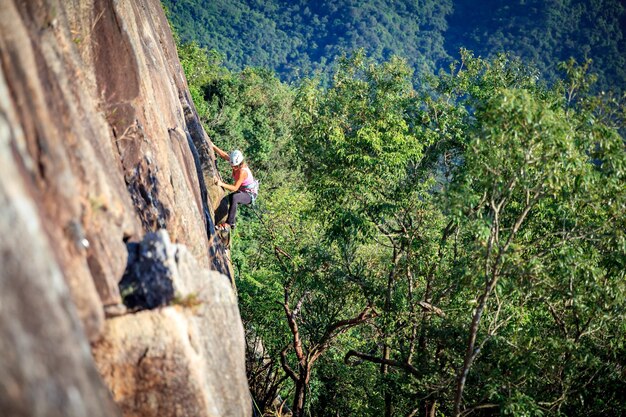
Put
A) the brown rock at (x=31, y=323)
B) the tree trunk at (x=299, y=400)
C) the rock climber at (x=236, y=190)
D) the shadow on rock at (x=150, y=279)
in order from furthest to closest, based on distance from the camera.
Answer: the tree trunk at (x=299, y=400), the rock climber at (x=236, y=190), the shadow on rock at (x=150, y=279), the brown rock at (x=31, y=323)

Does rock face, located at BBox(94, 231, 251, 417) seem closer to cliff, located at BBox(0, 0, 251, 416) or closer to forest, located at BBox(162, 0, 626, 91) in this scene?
cliff, located at BBox(0, 0, 251, 416)

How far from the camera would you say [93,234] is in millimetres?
5652

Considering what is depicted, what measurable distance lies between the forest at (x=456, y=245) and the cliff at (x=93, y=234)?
206 inches

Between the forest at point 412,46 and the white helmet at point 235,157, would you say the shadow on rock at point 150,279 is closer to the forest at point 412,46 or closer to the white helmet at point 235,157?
the white helmet at point 235,157

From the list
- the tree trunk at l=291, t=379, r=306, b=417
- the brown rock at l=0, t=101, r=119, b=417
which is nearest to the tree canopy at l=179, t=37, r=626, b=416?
the tree trunk at l=291, t=379, r=306, b=417

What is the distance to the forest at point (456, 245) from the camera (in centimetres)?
959

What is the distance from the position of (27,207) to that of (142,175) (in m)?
4.47

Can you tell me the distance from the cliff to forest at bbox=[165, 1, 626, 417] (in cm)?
524

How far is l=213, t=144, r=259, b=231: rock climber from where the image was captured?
43.3 ft

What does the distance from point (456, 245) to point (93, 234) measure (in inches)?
432

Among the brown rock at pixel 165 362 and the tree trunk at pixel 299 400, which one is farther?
the tree trunk at pixel 299 400

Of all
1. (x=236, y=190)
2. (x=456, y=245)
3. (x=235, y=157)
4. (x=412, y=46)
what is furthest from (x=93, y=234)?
(x=412, y=46)

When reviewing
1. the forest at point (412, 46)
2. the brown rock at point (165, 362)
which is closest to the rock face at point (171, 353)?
the brown rock at point (165, 362)

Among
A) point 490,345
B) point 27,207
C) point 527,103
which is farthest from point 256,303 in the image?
point 27,207
